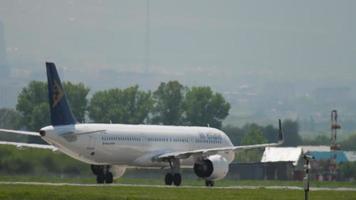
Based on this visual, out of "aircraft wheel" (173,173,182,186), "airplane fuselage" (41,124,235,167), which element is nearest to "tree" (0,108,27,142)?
"airplane fuselage" (41,124,235,167)

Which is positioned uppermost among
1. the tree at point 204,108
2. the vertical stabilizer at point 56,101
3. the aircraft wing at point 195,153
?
the tree at point 204,108

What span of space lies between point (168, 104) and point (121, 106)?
1057 centimetres

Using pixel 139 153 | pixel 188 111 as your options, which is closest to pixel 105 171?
pixel 139 153

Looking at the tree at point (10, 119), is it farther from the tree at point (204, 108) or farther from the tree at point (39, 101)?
the tree at point (204, 108)

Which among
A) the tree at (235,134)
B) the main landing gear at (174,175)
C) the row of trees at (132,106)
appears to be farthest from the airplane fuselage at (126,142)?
the tree at (235,134)

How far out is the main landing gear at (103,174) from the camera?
7588 cm

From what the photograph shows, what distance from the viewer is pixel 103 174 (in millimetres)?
76375

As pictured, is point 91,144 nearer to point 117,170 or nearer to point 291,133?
point 117,170

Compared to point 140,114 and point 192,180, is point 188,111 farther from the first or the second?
point 192,180

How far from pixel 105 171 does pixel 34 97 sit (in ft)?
222

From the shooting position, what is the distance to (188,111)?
14675 centimetres

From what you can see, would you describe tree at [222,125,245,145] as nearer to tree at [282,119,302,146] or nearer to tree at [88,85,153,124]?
tree at [282,119,302,146]

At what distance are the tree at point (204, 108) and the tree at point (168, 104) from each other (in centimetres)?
107

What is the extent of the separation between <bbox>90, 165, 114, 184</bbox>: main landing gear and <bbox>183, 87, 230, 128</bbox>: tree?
217ft
